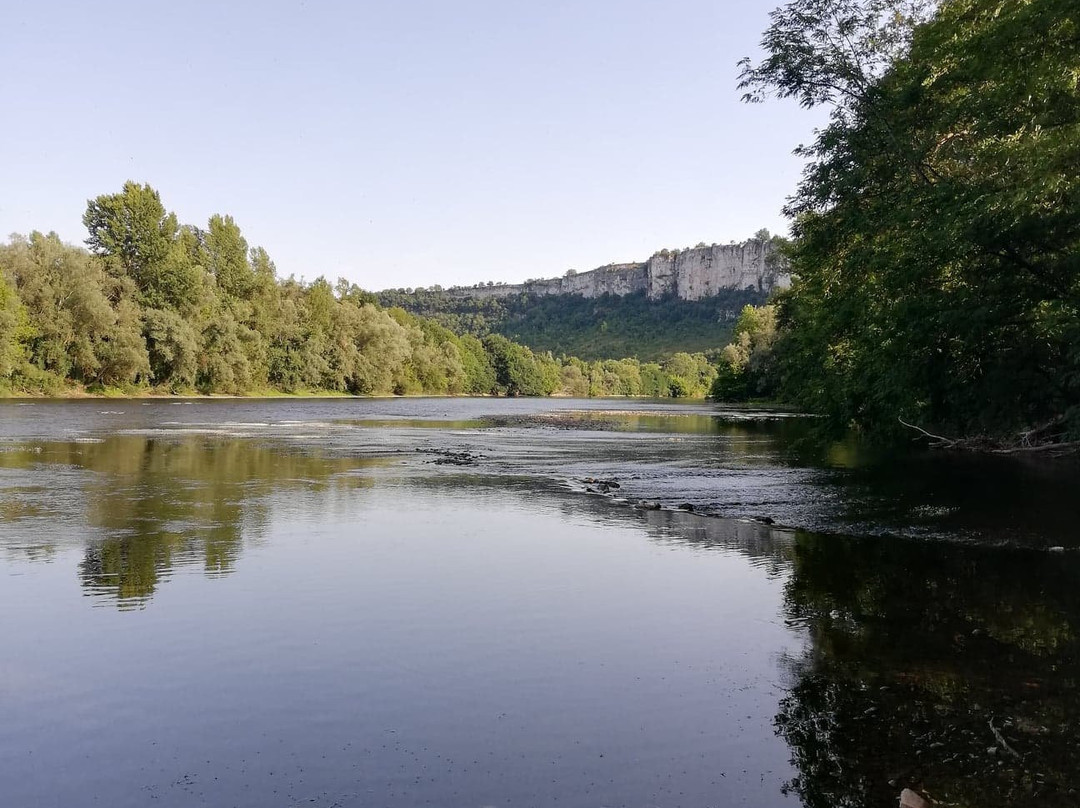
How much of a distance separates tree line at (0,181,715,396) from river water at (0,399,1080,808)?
7465 cm

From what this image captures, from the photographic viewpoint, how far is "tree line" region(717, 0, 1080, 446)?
19859 millimetres

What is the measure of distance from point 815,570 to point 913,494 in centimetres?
1208

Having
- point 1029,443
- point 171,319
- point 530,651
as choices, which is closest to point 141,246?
point 171,319

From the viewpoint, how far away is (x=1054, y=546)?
16312 millimetres

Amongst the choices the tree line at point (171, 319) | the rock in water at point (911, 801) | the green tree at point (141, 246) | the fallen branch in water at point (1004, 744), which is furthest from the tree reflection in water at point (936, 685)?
the green tree at point (141, 246)

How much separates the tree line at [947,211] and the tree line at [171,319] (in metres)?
77.4

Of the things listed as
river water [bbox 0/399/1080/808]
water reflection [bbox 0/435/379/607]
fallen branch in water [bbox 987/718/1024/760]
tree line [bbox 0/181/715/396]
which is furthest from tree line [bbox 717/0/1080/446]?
tree line [bbox 0/181/715/396]

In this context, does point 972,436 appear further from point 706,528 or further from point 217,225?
point 217,225

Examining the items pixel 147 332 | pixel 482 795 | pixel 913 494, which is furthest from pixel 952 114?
pixel 147 332

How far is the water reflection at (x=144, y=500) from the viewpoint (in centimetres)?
1359

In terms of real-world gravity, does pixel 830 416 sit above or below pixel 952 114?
below

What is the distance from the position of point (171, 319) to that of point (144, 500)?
84.4m

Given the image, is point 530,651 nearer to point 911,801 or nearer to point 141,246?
point 911,801

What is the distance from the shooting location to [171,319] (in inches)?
3804
